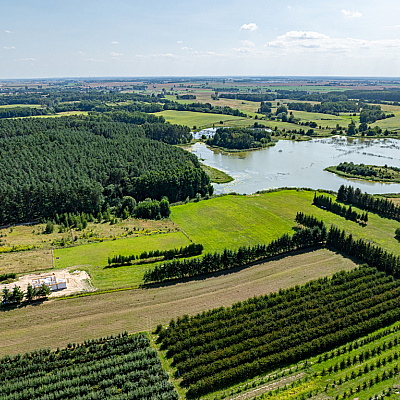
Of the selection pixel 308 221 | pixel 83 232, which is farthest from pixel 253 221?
pixel 83 232

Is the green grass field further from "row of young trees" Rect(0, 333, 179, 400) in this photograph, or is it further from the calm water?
the calm water

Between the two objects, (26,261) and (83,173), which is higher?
(83,173)

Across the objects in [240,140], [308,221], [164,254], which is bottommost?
[164,254]

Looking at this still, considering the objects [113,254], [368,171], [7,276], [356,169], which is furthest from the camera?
[356,169]

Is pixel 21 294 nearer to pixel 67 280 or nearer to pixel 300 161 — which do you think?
pixel 67 280

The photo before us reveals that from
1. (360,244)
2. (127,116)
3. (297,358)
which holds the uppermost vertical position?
(127,116)

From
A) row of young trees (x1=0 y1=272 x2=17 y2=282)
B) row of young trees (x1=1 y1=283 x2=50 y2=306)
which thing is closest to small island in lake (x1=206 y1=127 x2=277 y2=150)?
row of young trees (x1=0 y1=272 x2=17 y2=282)

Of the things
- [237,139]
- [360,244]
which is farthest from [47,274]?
[237,139]

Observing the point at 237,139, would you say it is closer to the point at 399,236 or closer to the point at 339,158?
the point at 339,158
